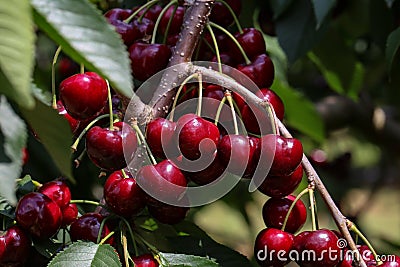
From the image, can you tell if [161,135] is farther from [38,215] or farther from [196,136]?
[38,215]

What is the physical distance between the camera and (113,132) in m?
1.01

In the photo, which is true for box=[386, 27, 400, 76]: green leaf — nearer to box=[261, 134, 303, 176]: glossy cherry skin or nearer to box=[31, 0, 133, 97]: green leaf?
box=[261, 134, 303, 176]: glossy cherry skin

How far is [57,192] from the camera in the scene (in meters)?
1.05

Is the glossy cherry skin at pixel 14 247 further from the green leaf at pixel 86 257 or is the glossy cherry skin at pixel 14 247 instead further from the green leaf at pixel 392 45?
the green leaf at pixel 392 45

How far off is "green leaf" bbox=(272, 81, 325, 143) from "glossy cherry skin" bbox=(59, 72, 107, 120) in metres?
0.81

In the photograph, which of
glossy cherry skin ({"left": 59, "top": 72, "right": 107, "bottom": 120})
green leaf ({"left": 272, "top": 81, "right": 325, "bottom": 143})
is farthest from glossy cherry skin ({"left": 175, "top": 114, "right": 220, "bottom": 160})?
green leaf ({"left": 272, "top": 81, "right": 325, "bottom": 143})

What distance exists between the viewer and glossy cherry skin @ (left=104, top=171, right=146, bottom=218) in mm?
1007

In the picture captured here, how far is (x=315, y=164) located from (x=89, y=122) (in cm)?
121

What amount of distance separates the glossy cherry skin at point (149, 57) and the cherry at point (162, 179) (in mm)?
199

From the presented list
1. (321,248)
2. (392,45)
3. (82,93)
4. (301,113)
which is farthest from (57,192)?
(301,113)

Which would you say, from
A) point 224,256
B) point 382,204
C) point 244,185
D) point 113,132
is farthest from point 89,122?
point 382,204

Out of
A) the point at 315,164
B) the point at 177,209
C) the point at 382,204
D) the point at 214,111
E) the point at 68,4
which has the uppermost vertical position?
the point at 68,4

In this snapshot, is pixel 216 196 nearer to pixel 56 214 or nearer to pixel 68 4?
pixel 56 214

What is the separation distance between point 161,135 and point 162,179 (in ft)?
0.20
